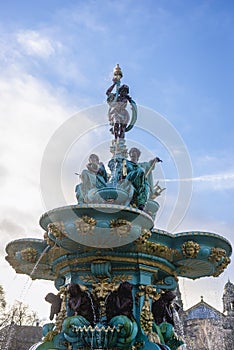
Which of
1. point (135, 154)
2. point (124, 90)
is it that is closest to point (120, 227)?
point (135, 154)

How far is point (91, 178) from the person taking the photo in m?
10.2

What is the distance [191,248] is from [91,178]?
2.82 meters

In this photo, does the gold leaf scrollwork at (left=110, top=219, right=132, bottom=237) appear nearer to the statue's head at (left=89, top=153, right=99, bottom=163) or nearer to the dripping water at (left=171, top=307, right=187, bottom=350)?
the statue's head at (left=89, top=153, right=99, bottom=163)

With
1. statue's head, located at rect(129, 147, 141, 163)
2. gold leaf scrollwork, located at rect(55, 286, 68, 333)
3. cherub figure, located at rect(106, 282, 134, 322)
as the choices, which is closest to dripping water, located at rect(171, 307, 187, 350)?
cherub figure, located at rect(106, 282, 134, 322)

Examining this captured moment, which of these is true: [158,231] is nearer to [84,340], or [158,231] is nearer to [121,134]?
[84,340]

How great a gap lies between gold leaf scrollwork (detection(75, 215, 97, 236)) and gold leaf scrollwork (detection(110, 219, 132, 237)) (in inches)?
14.2

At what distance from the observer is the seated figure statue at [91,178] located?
10125mm

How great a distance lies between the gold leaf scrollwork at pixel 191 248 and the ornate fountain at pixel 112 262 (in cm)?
2

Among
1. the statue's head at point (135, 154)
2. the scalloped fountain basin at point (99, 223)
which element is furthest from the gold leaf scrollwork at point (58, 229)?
the statue's head at point (135, 154)

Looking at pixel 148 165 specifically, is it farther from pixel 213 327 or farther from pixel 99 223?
pixel 213 327

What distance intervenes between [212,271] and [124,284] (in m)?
2.63

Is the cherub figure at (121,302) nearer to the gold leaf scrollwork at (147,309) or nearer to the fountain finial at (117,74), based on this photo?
the gold leaf scrollwork at (147,309)

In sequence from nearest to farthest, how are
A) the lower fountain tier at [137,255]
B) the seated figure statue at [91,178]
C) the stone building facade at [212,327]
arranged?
the lower fountain tier at [137,255] → the seated figure statue at [91,178] → the stone building facade at [212,327]

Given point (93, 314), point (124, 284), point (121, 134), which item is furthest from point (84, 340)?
point (121, 134)
